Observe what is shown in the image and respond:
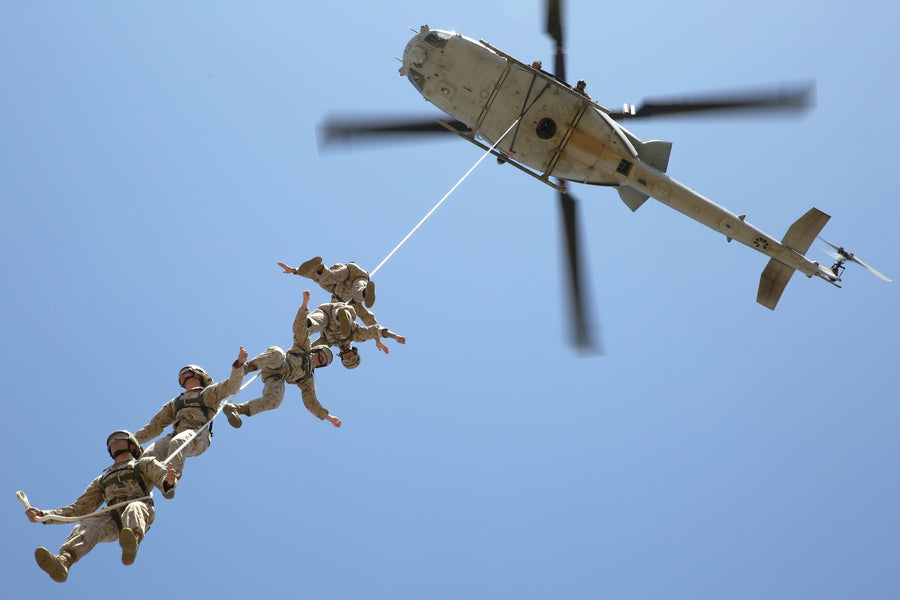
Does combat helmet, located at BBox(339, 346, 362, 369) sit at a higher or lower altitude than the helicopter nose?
lower

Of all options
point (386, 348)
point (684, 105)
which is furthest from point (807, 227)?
point (386, 348)

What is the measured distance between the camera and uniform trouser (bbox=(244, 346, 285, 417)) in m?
8.00

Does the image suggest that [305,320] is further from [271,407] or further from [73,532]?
[73,532]

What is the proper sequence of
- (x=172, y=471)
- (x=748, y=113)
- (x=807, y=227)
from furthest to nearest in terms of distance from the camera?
(x=807, y=227)
(x=748, y=113)
(x=172, y=471)

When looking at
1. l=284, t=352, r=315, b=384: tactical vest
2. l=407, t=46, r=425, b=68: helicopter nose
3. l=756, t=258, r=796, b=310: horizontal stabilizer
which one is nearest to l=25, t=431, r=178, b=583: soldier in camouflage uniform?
l=284, t=352, r=315, b=384: tactical vest

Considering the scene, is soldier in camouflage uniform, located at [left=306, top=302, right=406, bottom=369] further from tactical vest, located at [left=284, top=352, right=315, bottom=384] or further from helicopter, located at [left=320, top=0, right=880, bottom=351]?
helicopter, located at [left=320, top=0, right=880, bottom=351]

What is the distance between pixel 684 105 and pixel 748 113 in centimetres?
101

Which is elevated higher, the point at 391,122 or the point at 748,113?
the point at 748,113

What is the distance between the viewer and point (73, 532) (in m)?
6.20

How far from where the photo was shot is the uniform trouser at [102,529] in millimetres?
6070

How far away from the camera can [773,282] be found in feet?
42.3

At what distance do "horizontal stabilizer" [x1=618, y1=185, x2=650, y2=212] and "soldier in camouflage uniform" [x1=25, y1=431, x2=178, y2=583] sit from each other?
891 centimetres

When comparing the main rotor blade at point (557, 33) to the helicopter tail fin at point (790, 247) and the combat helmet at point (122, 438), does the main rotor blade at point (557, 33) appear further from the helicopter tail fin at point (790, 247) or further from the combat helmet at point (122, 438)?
the combat helmet at point (122, 438)

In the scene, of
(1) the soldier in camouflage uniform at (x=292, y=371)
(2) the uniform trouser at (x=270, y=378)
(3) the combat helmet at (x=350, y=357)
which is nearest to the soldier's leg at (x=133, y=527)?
(1) the soldier in camouflage uniform at (x=292, y=371)
